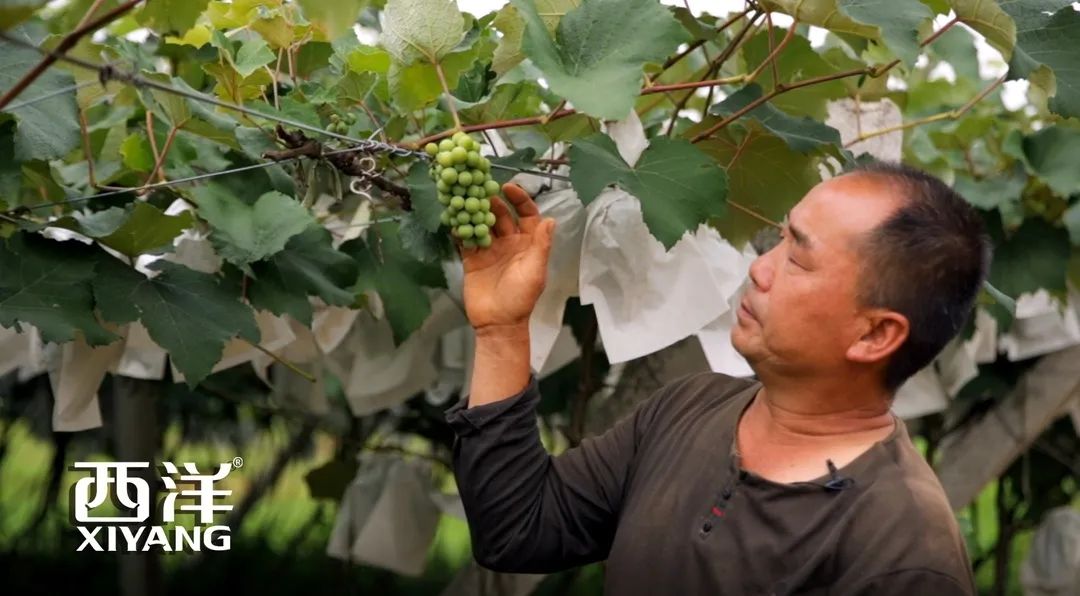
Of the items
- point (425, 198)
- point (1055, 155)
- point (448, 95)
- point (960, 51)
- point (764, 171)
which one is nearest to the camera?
point (448, 95)

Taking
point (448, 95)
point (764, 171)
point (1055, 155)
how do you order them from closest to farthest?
point (448, 95), point (764, 171), point (1055, 155)

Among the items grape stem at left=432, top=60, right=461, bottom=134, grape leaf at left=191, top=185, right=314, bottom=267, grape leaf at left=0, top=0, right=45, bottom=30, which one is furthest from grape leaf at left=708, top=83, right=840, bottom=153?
grape leaf at left=0, top=0, right=45, bottom=30

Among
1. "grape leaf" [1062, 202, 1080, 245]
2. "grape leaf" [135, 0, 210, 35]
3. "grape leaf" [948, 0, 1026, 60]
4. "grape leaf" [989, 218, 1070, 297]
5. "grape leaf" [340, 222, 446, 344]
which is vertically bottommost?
"grape leaf" [989, 218, 1070, 297]

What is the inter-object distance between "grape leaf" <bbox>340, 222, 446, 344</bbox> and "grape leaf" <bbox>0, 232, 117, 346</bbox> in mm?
411

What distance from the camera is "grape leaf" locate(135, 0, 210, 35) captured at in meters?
1.90

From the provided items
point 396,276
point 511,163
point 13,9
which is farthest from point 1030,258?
point 13,9

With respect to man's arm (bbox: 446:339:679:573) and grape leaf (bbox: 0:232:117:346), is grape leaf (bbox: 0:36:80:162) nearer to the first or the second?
grape leaf (bbox: 0:232:117:346)

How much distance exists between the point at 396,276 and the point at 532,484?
1.57ft

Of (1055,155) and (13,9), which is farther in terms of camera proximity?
(1055,155)

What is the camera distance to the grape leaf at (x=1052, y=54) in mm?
1465

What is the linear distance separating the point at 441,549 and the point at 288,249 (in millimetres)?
3594

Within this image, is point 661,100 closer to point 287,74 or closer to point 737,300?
point 737,300

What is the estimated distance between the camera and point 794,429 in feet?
4.65

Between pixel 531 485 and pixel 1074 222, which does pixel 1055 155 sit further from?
pixel 531 485
